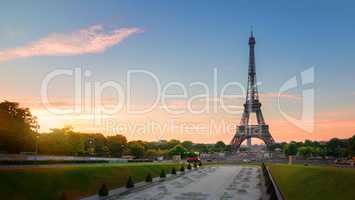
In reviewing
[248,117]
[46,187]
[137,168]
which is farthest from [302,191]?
[248,117]

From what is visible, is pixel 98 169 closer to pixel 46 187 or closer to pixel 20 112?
pixel 46 187

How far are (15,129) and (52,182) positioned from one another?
43152 mm

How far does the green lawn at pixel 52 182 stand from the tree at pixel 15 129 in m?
32.5

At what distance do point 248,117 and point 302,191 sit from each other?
115794 mm

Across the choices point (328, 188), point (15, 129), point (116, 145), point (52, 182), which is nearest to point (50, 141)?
point (15, 129)

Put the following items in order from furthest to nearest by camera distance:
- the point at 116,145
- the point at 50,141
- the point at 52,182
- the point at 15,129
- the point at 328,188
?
the point at 116,145, the point at 50,141, the point at 15,129, the point at 52,182, the point at 328,188

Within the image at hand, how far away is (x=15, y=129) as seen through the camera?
70.6 meters

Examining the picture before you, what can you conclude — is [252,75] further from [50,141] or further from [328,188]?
[328,188]

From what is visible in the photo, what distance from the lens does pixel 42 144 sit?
87000 millimetres

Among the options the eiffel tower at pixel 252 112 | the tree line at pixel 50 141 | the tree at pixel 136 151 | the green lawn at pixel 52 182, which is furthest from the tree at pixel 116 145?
the green lawn at pixel 52 182

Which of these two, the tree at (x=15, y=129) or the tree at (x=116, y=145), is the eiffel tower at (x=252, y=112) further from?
the tree at (x=15, y=129)

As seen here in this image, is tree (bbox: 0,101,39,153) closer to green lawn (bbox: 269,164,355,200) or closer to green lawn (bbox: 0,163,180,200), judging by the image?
green lawn (bbox: 0,163,180,200)

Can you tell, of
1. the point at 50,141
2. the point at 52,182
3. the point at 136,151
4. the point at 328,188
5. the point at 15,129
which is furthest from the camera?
the point at 136,151

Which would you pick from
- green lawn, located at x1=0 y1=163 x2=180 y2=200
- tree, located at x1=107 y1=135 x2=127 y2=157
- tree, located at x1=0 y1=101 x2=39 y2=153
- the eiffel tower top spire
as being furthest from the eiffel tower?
green lawn, located at x1=0 y1=163 x2=180 y2=200
